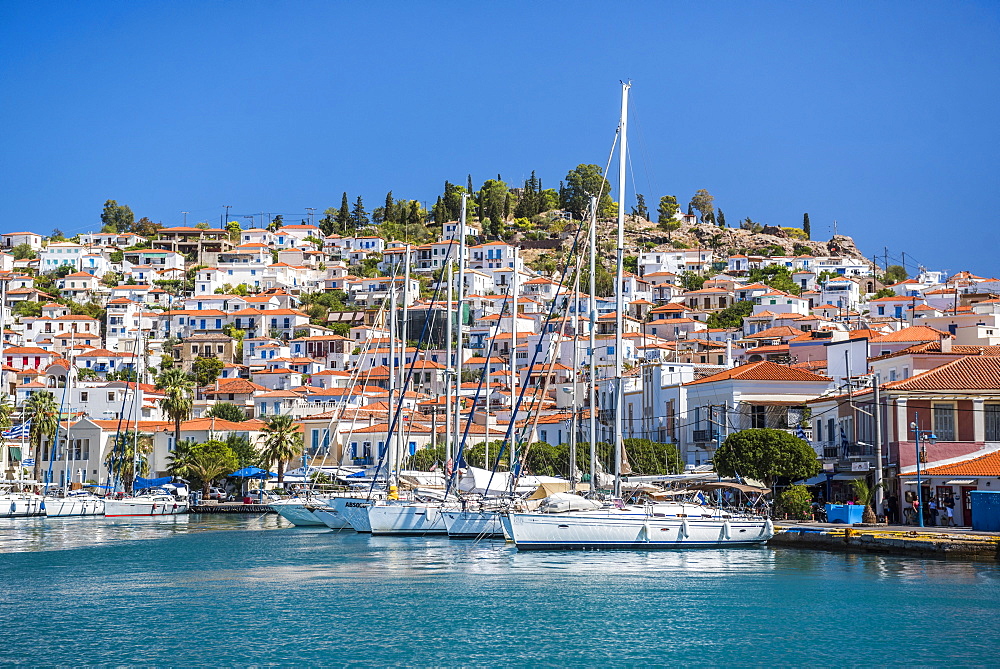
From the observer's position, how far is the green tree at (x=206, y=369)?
444 ft

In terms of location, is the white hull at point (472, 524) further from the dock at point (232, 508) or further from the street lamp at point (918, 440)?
the dock at point (232, 508)

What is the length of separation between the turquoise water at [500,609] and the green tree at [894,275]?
14925 centimetres

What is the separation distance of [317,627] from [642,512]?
660 inches

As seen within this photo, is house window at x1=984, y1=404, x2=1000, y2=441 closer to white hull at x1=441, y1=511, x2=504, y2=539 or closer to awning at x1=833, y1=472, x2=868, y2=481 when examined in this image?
awning at x1=833, y1=472, x2=868, y2=481

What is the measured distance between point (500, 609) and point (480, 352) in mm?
105692

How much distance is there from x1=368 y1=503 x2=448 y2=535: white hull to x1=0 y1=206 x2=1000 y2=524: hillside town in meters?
5.37

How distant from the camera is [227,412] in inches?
4323

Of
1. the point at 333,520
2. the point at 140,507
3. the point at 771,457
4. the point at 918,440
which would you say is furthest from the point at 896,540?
the point at 140,507

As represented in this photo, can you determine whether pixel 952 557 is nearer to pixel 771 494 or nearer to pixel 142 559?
pixel 771 494

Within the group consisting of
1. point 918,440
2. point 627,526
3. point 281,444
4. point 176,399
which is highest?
point 176,399

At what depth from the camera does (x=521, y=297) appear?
149625 millimetres

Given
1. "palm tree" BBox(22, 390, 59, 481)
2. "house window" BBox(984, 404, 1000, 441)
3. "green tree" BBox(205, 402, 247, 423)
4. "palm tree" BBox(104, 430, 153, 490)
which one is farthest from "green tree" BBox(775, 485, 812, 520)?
"green tree" BBox(205, 402, 247, 423)

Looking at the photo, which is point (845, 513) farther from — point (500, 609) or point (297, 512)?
point (297, 512)

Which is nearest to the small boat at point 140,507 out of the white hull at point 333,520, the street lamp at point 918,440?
the white hull at point 333,520
